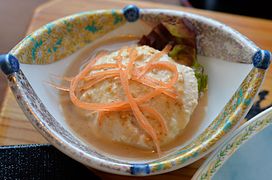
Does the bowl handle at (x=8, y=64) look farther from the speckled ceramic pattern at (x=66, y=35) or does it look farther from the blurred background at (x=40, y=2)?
the blurred background at (x=40, y=2)

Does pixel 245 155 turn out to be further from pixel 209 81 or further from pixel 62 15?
pixel 62 15

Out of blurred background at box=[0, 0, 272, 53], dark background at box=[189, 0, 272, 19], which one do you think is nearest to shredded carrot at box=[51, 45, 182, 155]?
blurred background at box=[0, 0, 272, 53]

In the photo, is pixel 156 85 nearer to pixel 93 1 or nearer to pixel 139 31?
pixel 139 31

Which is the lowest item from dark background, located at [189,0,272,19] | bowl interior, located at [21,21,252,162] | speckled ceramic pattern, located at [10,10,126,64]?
dark background, located at [189,0,272,19]

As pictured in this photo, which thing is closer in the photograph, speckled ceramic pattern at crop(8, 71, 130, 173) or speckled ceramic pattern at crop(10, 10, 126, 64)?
speckled ceramic pattern at crop(8, 71, 130, 173)

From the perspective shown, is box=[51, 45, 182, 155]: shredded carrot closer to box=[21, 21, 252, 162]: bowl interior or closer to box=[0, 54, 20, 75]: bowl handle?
box=[21, 21, 252, 162]: bowl interior

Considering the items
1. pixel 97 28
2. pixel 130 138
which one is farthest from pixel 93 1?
pixel 130 138
